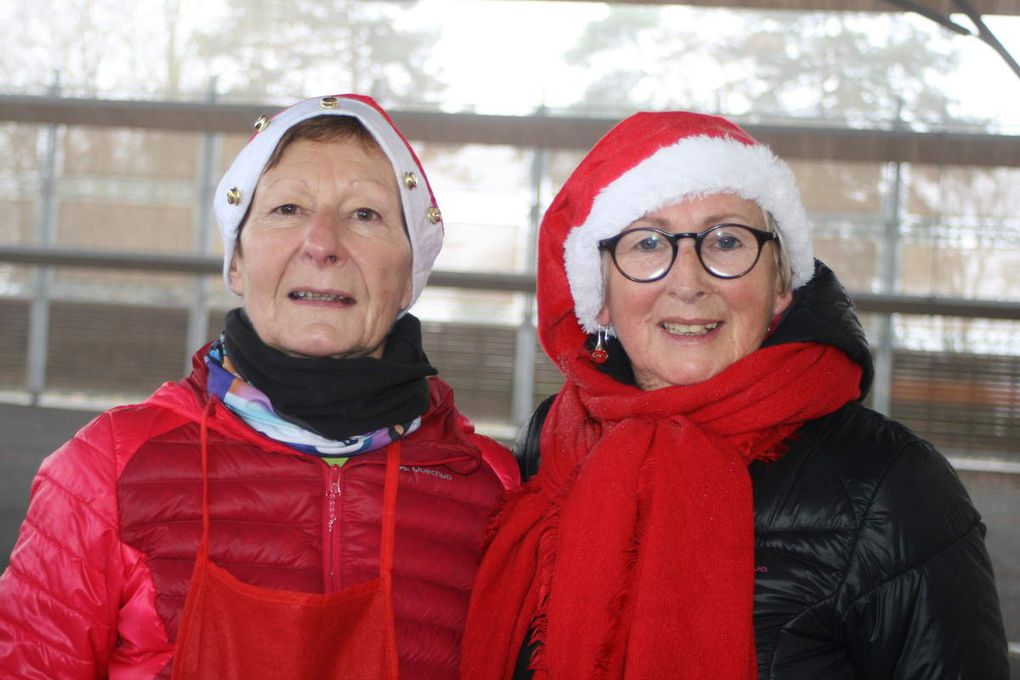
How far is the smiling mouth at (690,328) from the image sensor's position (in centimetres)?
191

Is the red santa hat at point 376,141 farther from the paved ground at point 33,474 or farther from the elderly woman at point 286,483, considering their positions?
the paved ground at point 33,474

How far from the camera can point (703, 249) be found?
190 cm

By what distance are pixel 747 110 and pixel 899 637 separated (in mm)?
3817

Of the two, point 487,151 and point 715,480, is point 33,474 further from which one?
point 715,480

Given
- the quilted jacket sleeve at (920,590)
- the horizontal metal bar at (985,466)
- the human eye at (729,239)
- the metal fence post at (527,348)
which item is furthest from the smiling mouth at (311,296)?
the horizontal metal bar at (985,466)

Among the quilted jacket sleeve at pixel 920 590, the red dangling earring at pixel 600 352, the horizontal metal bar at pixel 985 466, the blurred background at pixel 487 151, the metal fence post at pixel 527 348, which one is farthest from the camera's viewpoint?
the metal fence post at pixel 527 348

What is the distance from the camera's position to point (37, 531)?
5.72ft

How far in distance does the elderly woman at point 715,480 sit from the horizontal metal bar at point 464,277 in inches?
101

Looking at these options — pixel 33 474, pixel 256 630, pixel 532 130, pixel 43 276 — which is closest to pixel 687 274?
pixel 256 630

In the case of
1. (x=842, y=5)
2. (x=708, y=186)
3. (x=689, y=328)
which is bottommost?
(x=689, y=328)

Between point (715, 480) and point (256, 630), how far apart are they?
0.77 meters

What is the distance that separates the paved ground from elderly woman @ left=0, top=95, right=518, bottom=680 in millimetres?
2486

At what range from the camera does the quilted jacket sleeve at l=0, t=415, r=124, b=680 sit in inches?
67.4

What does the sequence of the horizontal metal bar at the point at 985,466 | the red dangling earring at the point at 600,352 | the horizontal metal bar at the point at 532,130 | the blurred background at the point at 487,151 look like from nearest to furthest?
the red dangling earring at the point at 600,352 < the horizontal metal bar at the point at 532,130 < the horizontal metal bar at the point at 985,466 < the blurred background at the point at 487,151
